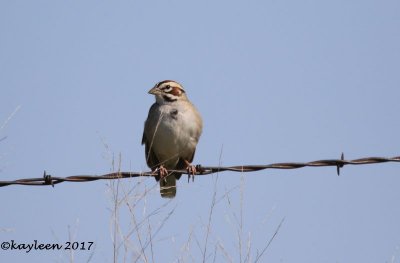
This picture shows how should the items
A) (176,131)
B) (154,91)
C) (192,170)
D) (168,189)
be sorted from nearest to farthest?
1. (192,170)
2. (168,189)
3. (176,131)
4. (154,91)

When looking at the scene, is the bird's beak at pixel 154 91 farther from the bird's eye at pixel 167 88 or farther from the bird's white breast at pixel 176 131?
the bird's white breast at pixel 176 131

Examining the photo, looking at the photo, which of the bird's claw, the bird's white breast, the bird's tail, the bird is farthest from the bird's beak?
the bird's claw

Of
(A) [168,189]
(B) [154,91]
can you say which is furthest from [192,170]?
(B) [154,91]

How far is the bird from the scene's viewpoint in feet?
31.0

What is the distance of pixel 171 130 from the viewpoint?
9422 millimetres

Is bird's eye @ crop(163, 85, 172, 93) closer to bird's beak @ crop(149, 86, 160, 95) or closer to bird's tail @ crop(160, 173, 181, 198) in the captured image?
bird's beak @ crop(149, 86, 160, 95)

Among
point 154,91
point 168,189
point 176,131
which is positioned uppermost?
point 154,91

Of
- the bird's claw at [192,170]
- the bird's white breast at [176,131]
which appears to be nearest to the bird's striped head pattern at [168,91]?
the bird's white breast at [176,131]

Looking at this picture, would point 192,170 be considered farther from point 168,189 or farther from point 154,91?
point 154,91

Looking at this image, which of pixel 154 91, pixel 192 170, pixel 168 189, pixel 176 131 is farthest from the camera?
pixel 154 91

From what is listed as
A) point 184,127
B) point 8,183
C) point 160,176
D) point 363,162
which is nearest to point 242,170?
point 363,162

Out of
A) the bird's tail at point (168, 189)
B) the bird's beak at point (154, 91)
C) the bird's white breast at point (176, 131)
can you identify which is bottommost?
the bird's tail at point (168, 189)

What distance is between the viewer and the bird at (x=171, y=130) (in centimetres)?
945

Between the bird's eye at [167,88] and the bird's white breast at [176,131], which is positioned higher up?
the bird's eye at [167,88]
